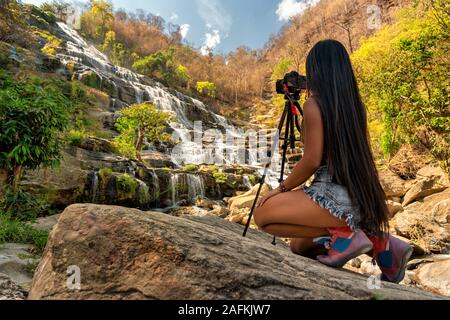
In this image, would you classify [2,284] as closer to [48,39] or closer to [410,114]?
[410,114]

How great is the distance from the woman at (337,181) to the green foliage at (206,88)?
107 feet

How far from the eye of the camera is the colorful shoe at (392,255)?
1.60 metres

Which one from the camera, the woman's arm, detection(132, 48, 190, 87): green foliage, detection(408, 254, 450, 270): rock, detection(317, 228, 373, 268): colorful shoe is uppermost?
detection(132, 48, 190, 87): green foliage

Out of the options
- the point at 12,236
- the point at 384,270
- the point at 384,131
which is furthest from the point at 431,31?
the point at 12,236

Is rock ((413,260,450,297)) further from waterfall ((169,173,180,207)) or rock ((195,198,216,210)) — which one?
waterfall ((169,173,180,207))

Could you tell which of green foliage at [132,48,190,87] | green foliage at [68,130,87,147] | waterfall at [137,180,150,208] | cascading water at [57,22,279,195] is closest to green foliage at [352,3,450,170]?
cascading water at [57,22,279,195]

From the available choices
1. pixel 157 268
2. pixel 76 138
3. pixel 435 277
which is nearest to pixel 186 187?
pixel 76 138

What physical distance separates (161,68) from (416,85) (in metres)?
24.9

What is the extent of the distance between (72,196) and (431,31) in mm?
11315

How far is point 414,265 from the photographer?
487 cm

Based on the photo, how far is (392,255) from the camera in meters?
1.61

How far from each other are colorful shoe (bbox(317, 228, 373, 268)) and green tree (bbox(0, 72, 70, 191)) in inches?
132

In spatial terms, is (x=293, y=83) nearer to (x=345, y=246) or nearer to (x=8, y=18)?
(x=345, y=246)

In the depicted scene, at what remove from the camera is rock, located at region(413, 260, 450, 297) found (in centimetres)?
390
